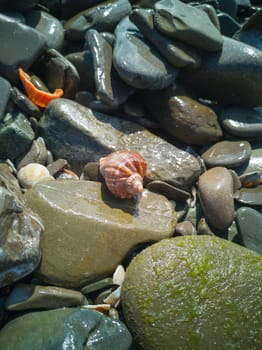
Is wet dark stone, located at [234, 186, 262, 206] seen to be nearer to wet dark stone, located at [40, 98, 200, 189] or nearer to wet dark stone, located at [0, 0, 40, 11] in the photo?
wet dark stone, located at [40, 98, 200, 189]

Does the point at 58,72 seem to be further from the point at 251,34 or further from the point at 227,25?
the point at 251,34

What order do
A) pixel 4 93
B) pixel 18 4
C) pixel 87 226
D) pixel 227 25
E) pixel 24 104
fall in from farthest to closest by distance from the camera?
pixel 227 25 → pixel 18 4 → pixel 24 104 → pixel 4 93 → pixel 87 226

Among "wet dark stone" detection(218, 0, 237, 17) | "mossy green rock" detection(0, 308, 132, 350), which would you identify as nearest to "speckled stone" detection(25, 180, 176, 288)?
"mossy green rock" detection(0, 308, 132, 350)

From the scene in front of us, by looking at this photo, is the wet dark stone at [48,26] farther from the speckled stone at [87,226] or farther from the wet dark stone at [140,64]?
the speckled stone at [87,226]

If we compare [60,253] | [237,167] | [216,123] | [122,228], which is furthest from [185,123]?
[60,253]

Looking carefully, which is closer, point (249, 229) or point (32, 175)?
point (249, 229)

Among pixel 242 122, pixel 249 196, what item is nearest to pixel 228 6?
pixel 242 122

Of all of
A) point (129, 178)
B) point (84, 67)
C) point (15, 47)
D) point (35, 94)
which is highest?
point (15, 47)
